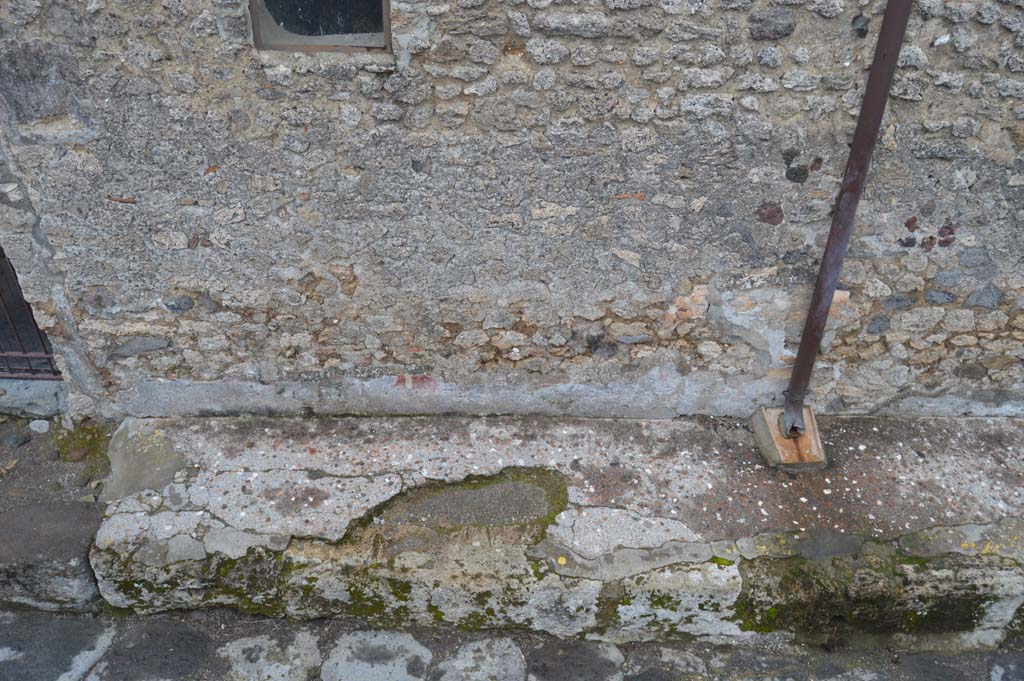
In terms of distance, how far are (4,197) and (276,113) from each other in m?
1.13

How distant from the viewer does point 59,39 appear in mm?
2197

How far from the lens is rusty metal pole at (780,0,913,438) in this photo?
2176mm

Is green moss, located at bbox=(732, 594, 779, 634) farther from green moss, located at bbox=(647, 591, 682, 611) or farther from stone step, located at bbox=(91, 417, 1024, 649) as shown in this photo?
green moss, located at bbox=(647, 591, 682, 611)

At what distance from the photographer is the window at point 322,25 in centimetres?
231

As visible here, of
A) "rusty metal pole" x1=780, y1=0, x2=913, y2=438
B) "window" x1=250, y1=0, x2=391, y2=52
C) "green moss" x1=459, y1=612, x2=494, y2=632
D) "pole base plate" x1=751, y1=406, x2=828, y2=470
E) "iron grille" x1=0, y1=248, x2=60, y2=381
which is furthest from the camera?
"iron grille" x1=0, y1=248, x2=60, y2=381

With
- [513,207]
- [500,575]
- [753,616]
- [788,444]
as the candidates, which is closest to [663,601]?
[753,616]

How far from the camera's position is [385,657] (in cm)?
237

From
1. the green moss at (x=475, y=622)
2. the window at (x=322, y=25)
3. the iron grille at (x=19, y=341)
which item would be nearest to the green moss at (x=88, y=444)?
the iron grille at (x=19, y=341)

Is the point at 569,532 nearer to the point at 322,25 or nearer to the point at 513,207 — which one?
the point at 513,207

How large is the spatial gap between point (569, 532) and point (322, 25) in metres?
2.09

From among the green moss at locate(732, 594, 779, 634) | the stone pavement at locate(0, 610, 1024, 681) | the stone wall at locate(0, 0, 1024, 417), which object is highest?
the stone wall at locate(0, 0, 1024, 417)

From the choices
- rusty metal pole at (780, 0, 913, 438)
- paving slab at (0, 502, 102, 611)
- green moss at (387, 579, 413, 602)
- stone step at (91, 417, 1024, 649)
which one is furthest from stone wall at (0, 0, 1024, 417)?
green moss at (387, 579, 413, 602)

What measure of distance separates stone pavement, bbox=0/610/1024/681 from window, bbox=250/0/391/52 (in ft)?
7.02

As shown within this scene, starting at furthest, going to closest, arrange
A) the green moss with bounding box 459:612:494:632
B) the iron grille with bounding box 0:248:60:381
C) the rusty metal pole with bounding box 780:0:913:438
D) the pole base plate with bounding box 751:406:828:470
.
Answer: the iron grille with bounding box 0:248:60:381 → the pole base plate with bounding box 751:406:828:470 → the green moss with bounding box 459:612:494:632 → the rusty metal pole with bounding box 780:0:913:438
